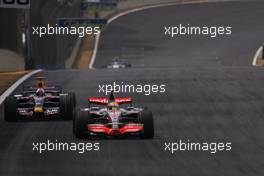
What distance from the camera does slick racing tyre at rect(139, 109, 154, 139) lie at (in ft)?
63.7

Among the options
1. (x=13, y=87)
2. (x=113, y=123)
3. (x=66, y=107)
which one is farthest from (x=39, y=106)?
(x=13, y=87)

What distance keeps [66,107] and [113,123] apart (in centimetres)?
300

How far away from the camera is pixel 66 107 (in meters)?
22.2

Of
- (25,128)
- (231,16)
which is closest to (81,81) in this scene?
(25,128)

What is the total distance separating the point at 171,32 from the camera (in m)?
100

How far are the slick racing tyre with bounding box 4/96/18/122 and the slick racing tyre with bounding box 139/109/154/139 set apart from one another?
3.68 m

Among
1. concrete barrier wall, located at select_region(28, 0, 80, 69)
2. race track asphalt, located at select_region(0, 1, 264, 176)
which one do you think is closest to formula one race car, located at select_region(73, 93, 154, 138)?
race track asphalt, located at select_region(0, 1, 264, 176)

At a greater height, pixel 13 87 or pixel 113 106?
pixel 113 106

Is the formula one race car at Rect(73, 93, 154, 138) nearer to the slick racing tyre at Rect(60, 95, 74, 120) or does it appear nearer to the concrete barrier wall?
the slick racing tyre at Rect(60, 95, 74, 120)

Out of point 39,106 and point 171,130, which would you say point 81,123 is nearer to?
point 171,130

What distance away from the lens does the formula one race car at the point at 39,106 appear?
22094 mm

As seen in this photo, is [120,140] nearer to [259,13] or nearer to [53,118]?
[53,118]

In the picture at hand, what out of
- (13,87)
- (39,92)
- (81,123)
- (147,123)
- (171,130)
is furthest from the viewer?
(13,87)

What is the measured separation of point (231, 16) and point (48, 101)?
8503 centimetres
